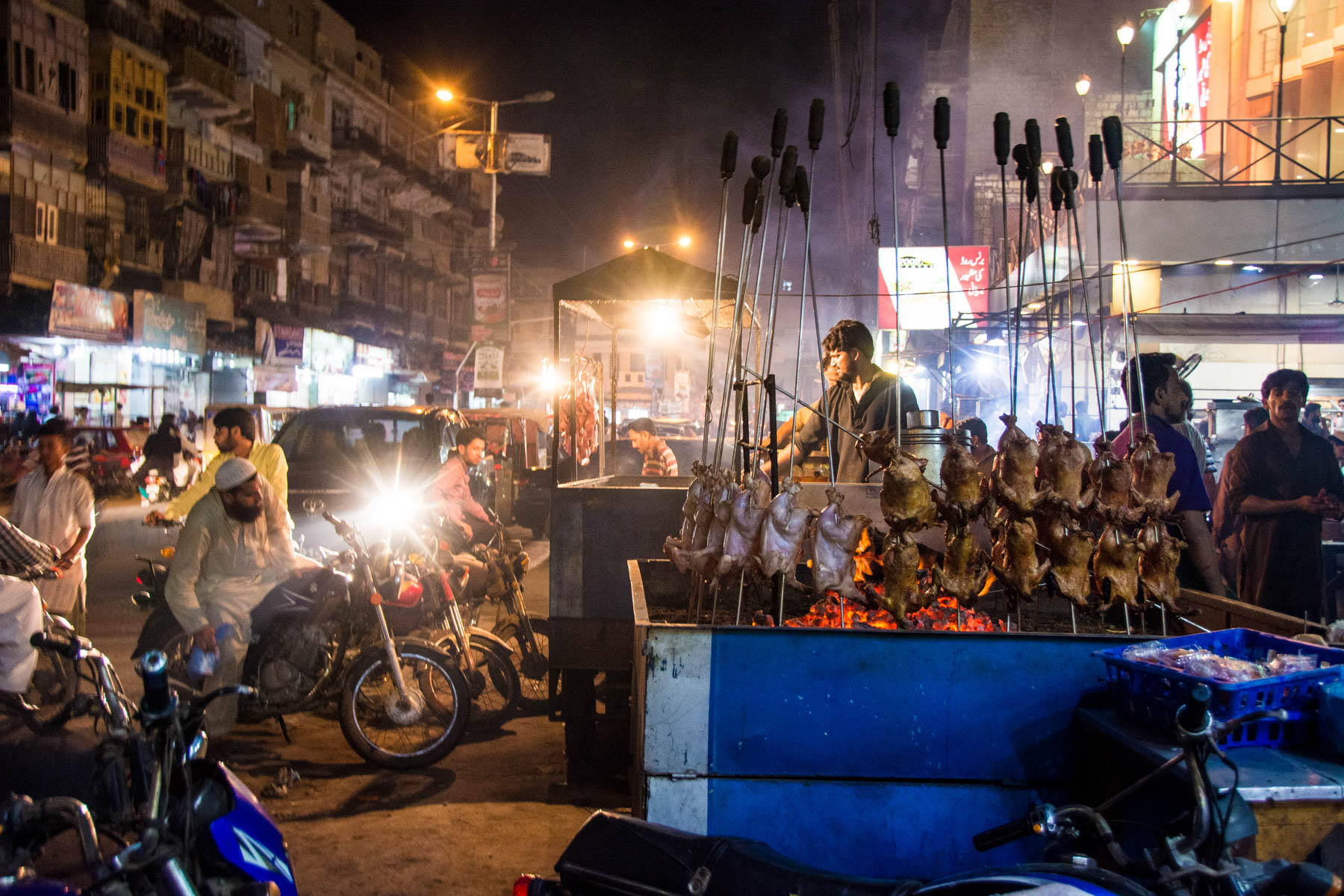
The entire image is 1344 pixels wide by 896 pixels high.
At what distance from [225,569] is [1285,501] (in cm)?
693

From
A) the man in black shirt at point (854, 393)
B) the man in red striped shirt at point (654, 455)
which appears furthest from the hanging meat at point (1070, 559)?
the man in red striped shirt at point (654, 455)

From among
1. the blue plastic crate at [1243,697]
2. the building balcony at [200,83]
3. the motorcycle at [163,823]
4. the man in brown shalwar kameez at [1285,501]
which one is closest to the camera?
the motorcycle at [163,823]

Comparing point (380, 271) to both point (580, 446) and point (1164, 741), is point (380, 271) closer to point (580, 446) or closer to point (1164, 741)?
point (580, 446)

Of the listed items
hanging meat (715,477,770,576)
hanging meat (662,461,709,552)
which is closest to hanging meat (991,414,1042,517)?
hanging meat (715,477,770,576)

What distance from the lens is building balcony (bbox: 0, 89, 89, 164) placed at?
21938 millimetres

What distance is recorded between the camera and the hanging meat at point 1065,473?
12.3 ft

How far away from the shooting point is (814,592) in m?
3.76

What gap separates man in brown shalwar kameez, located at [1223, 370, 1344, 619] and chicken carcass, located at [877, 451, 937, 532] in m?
3.33

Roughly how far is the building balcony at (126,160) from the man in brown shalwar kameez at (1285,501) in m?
29.8

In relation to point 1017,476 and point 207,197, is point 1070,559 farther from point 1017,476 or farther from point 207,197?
point 207,197

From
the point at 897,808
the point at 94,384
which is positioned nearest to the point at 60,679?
the point at 897,808

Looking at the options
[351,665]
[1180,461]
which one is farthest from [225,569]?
[1180,461]

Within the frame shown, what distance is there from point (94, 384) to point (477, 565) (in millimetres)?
23778

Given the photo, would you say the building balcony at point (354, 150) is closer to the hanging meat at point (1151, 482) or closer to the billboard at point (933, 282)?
the billboard at point (933, 282)
